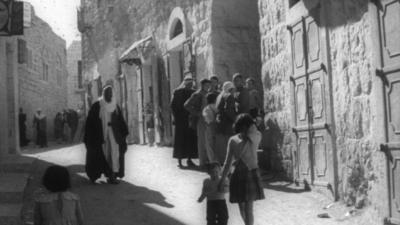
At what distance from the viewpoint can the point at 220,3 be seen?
12039 mm

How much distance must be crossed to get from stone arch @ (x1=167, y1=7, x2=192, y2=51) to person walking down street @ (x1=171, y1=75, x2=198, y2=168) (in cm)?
308

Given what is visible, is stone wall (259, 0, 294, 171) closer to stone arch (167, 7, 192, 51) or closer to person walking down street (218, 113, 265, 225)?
person walking down street (218, 113, 265, 225)

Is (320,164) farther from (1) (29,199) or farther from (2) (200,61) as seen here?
(2) (200,61)

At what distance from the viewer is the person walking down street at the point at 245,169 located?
5.38 m

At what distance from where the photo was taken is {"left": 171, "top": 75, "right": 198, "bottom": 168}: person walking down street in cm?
1038

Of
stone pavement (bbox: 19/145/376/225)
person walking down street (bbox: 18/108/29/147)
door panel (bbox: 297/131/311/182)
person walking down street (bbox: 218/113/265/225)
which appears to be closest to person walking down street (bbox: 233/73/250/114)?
door panel (bbox: 297/131/311/182)

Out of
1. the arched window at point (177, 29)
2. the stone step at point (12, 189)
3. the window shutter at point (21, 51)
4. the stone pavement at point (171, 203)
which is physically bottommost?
the stone pavement at point (171, 203)

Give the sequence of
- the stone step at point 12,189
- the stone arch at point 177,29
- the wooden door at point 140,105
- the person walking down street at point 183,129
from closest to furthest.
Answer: the stone step at point 12,189
the person walking down street at point 183,129
the stone arch at point 177,29
the wooden door at point 140,105

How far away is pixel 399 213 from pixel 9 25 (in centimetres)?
609

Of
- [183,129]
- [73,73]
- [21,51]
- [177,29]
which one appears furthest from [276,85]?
[73,73]

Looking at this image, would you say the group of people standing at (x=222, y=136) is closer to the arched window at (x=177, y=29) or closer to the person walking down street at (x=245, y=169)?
the person walking down street at (x=245, y=169)

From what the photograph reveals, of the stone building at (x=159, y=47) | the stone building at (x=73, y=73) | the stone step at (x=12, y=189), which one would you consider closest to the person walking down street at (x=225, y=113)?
the stone building at (x=159, y=47)

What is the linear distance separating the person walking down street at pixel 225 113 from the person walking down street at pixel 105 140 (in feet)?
4.89

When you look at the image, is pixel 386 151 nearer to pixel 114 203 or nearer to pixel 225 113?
pixel 114 203
